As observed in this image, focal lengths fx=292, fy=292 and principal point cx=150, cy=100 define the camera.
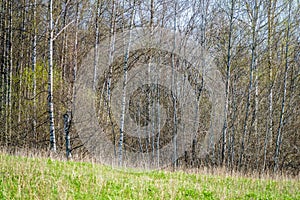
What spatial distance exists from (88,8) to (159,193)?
38.7ft

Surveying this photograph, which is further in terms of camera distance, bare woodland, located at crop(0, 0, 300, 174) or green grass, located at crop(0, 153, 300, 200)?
bare woodland, located at crop(0, 0, 300, 174)

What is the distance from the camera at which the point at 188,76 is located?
48.1 feet

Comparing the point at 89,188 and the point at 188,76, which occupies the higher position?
the point at 188,76

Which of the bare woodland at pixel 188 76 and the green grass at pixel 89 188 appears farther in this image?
the bare woodland at pixel 188 76

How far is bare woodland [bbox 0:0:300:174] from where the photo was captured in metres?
12.2

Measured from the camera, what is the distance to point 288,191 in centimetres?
688

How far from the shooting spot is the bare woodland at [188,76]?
12.2 metres

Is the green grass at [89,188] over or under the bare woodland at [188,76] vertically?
under

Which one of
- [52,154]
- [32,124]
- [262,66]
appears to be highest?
[262,66]

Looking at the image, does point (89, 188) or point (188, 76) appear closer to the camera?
point (89, 188)

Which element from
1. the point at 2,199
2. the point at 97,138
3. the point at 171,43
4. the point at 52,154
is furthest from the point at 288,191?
the point at 171,43

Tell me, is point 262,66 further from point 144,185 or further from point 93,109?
point 144,185

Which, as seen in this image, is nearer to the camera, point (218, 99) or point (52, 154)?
point (52, 154)

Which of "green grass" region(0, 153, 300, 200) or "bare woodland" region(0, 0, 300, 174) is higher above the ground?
"bare woodland" region(0, 0, 300, 174)
